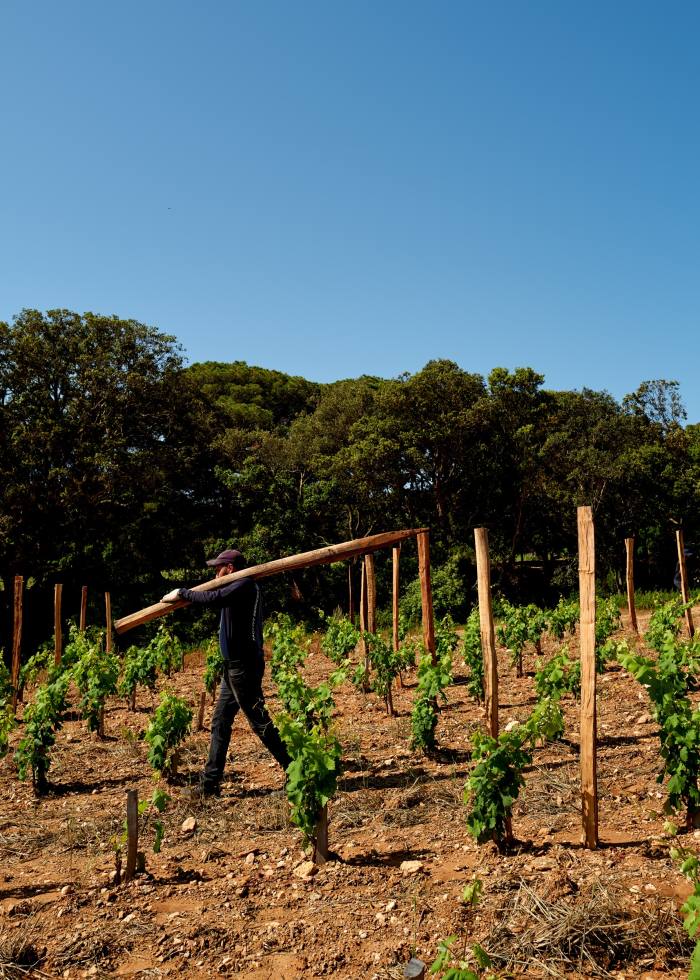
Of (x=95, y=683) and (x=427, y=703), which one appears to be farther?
(x=95, y=683)

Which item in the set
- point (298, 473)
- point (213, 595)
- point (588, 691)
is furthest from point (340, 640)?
point (298, 473)

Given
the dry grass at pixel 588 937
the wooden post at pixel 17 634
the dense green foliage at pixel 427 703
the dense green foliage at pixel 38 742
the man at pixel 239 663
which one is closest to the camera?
the dry grass at pixel 588 937

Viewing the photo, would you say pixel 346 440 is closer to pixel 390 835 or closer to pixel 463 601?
pixel 463 601

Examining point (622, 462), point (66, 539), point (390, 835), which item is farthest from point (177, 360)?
point (390, 835)

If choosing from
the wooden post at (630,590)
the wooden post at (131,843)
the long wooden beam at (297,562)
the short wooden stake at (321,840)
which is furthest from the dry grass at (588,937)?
the wooden post at (630,590)

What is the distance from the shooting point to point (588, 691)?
13.8ft

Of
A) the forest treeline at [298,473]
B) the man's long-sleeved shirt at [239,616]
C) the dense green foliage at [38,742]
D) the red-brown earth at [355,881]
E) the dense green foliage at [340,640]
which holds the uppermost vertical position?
the forest treeline at [298,473]

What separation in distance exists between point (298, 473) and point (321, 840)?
1998cm

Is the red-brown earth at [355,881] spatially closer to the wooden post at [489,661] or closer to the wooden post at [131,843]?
the wooden post at [131,843]

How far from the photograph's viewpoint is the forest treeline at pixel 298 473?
19797mm

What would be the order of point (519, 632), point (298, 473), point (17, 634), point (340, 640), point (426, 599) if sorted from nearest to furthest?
point (426, 599)
point (519, 632)
point (17, 634)
point (340, 640)
point (298, 473)

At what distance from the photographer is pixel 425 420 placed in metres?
22.4

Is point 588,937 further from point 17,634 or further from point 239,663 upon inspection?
point 17,634

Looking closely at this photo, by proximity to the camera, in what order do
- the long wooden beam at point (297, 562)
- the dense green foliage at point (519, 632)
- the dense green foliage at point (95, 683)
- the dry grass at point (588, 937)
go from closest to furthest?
1. the dry grass at point (588, 937)
2. the long wooden beam at point (297, 562)
3. the dense green foliage at point (95, 683)
4. the dense green foliage at point (519, 632)
